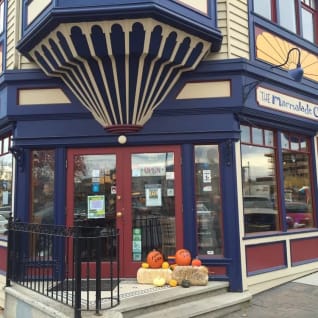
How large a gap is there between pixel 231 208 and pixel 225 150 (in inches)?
37.0

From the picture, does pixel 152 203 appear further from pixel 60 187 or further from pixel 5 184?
pixel 5 184

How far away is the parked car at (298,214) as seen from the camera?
25.5 feet

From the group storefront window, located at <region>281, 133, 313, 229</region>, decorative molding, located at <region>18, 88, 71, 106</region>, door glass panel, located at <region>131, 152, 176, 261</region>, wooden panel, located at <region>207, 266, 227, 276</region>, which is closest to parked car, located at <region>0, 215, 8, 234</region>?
decorative molding, located at <region>18, 88, 71, 106</region>

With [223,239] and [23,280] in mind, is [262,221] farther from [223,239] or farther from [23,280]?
[23,280]

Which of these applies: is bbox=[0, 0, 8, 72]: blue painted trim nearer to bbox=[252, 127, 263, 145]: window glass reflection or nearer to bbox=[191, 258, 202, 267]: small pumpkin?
bbox=[252, 127, 263, 145]: window glass reflection

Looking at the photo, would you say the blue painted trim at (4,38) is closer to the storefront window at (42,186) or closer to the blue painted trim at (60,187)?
the storefront window at (42,186)

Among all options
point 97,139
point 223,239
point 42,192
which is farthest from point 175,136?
point 42,192

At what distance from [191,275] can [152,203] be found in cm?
133

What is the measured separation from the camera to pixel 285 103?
7.49 m

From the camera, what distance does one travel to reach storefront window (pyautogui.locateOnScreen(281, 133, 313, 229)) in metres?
7.79

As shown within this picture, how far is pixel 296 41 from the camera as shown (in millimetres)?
8133

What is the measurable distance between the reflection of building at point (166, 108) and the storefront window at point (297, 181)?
2.57 ft

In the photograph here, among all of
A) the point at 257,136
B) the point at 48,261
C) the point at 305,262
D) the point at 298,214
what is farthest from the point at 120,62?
the point at 305,262

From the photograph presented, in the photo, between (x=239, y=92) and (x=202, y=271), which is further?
(x=239, y=92)
